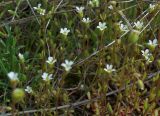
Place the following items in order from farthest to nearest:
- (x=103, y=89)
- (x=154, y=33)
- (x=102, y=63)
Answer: (x=154, y=33), (x=102, y=63), (x=103, y=89)

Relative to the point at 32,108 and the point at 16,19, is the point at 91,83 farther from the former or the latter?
the point at 16,19

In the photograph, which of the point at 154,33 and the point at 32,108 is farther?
the point at 154,33

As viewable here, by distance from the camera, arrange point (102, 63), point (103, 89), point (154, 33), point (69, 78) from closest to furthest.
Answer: point (103, 89) → point (102, 63) → point (69, 78) → point (154, 33)

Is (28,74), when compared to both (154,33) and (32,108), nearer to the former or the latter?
(32,108)

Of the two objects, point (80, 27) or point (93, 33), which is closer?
point (93, 33)

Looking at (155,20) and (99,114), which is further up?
(155,20)

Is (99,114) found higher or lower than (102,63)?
lower

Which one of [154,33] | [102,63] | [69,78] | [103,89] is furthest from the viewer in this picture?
[154,33]

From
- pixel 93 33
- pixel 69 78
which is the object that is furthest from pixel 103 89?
pixel 93 33

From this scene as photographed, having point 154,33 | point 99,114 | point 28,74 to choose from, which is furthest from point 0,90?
point 154,33
